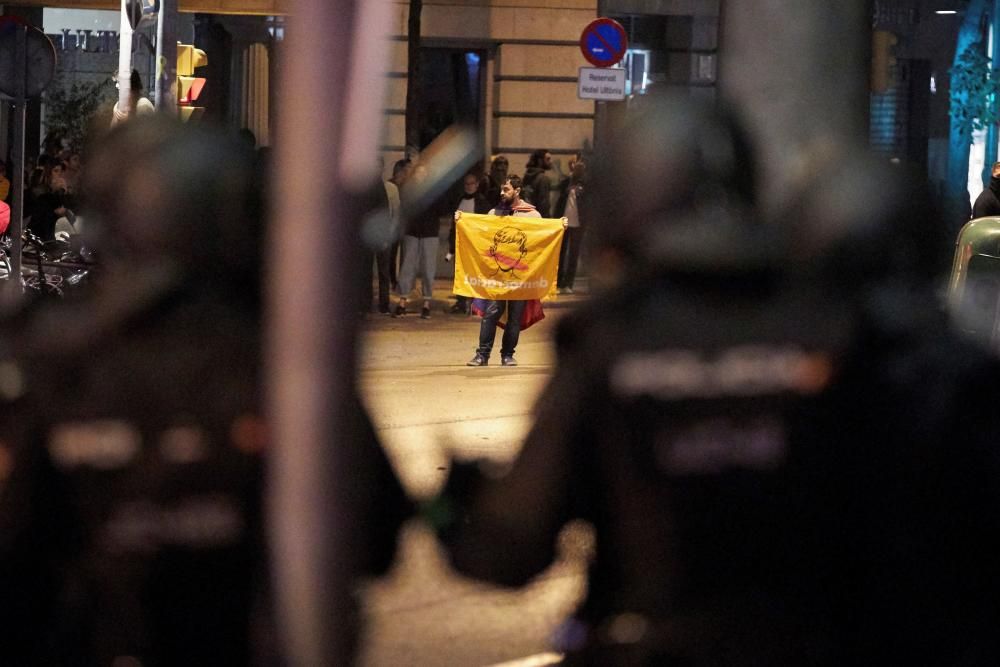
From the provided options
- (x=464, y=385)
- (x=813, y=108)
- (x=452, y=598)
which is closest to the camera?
(x=452, y=598)

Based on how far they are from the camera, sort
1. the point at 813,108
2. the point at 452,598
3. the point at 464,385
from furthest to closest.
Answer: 1. the point at 464,385
2. the point at 813,108
3. the point at 452,598

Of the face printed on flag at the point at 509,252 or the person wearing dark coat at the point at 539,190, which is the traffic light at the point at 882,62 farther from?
the person wearing dark coat at the point at 539,190

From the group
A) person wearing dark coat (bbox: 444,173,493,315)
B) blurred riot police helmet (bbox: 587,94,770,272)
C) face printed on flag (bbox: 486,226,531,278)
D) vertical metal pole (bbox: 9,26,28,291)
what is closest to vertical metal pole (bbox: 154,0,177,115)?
vertical metal pole (bbox: 9,26,28,291)

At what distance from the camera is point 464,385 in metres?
12.9

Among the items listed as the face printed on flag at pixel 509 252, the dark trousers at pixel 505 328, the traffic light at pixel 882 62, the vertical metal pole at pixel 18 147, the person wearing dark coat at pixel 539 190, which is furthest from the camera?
the person wearing dark coat at pixel 539 190

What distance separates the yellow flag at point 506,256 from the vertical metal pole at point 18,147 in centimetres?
360

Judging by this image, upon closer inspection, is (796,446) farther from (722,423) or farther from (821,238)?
(821,238)

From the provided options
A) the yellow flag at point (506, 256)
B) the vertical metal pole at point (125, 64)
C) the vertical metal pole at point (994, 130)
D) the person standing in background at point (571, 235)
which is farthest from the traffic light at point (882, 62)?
the vertical metal pole at point (994, 130)

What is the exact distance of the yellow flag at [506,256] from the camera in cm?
1401

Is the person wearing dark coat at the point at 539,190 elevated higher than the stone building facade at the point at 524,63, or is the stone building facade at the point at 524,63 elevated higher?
the stone building facade at the point at 524,63

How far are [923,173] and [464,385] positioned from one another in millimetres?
10102

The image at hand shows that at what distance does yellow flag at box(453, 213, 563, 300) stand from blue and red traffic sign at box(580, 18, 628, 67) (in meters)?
5.84

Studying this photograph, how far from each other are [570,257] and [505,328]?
7.65 meters

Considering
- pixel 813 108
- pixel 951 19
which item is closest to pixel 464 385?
pixel 813 108
